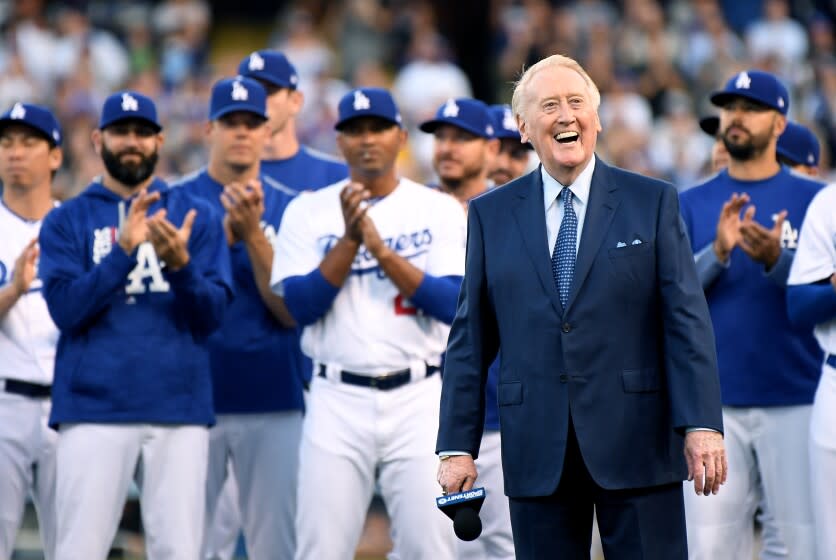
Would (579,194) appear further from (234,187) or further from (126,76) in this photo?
(126,76)

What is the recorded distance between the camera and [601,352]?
457cm

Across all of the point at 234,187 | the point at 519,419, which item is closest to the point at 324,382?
the point at 234,187

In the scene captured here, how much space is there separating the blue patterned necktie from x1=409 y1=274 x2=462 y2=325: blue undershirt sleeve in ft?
5.22

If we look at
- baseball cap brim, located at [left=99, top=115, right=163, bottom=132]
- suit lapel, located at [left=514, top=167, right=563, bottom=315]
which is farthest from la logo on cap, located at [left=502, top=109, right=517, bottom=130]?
suit lapel, located at [left=514, top=167, right=563, bottom=315]

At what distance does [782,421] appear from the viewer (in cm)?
663

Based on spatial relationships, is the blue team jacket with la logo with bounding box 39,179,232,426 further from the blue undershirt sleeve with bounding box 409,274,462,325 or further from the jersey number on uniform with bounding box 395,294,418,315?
the blue undershirt sleeve with bounding box 409,274,462,325

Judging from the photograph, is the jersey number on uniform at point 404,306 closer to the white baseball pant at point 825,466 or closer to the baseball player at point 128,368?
the baseball player at point 128,368

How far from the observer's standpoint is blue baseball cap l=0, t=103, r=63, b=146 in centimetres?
721

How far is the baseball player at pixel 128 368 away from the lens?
6238 millimetres

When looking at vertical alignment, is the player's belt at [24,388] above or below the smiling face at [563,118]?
below

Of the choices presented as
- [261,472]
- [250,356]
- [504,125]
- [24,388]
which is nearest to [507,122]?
[504,125]

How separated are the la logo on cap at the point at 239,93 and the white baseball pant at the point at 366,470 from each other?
167 centimetres

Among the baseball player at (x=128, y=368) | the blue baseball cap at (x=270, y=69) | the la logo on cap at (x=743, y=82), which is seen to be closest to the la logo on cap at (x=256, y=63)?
the blue baseball cap at (x=270, y=69)

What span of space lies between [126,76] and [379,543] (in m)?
7.49
